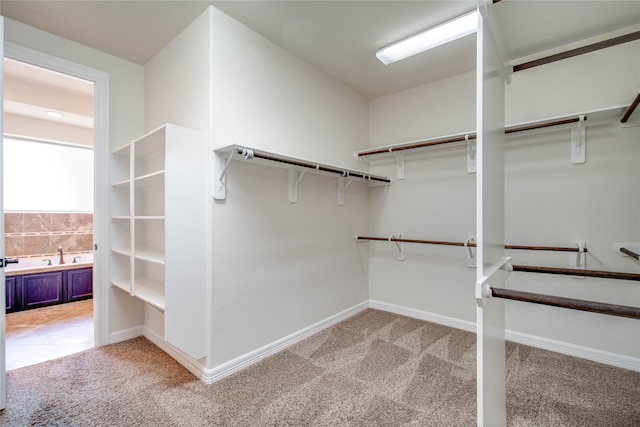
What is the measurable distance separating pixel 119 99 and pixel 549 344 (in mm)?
4135

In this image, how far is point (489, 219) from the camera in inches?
46.6

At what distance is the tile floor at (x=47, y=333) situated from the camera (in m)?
2.30

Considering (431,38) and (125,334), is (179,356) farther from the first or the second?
(431,38)

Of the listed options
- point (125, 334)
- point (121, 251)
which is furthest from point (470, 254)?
point (125, 334)

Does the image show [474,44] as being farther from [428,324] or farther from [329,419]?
[329,419]

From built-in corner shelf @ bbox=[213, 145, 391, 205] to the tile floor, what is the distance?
1916mm

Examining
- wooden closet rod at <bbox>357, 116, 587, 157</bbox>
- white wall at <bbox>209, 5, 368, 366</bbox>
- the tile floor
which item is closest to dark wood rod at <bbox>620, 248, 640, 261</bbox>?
wooden closet rod at <bbox>357, 116, 587, 157</bbox>

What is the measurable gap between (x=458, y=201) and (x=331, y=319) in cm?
168

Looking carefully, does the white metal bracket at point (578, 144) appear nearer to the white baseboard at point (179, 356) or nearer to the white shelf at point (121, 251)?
the white baseboard at point (179, 356)

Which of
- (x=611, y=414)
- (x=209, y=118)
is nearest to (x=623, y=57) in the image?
(x=611, y=414)

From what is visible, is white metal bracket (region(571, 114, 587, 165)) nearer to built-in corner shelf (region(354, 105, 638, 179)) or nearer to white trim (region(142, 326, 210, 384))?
built-in corner shelf (region(354, 105, 638, 179))

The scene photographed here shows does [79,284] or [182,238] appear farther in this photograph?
[79,284]

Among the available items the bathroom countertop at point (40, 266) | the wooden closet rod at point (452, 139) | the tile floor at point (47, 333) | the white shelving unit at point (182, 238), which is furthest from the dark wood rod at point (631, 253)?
the bathroom countertop at point (40, 266)

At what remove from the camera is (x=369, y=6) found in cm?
189
